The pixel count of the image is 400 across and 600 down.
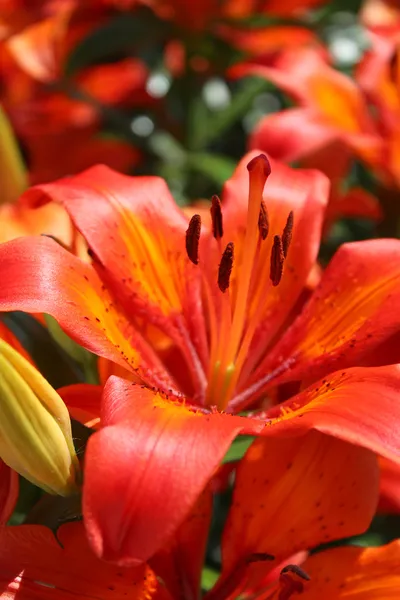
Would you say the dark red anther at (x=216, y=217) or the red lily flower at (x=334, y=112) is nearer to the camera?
the dark red anther at (x=216, y=217)

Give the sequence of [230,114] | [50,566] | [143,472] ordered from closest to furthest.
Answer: [143,472] < [50,566] < [230,114]

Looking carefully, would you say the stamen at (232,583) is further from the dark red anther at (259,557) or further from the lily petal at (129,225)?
the lily petal at (129,225)

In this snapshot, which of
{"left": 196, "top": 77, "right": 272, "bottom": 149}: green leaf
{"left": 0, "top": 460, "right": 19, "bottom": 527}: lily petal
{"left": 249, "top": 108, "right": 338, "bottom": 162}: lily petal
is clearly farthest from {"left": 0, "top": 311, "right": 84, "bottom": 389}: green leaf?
{"left": 196, "top": 77, "right": 272, "bottom": 149}: green leaf

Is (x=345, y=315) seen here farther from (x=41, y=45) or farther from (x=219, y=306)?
(x=41, y=45)

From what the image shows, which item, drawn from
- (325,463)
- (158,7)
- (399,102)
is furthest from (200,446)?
(158,7)

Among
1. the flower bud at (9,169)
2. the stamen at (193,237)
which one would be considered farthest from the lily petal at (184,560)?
the flower bud at (9,169)

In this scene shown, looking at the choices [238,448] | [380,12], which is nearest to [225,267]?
[238,448]
